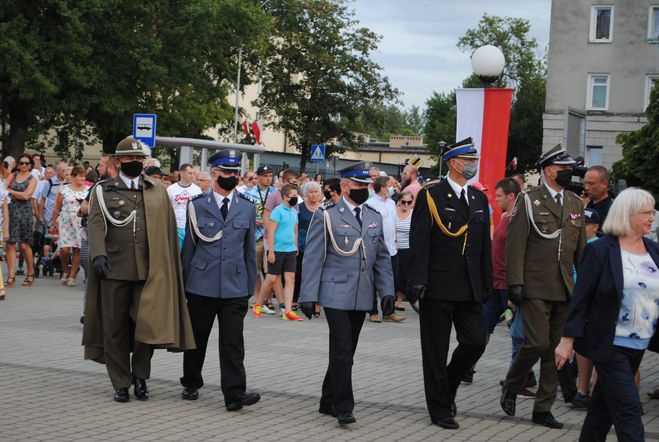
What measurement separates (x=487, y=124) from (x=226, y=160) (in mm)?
4737

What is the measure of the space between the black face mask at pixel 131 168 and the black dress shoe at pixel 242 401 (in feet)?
6.57

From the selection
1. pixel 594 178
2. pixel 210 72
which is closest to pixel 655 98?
pixel 594 178

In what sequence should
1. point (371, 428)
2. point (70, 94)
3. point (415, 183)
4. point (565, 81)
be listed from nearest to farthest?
point (371, 428) < point (415, 183) < point (70, 94) < point (565, 81)

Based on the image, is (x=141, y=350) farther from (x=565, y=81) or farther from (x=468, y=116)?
(x=565, y=81)

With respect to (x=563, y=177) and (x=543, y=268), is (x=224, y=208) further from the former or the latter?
(x=563, y=177)

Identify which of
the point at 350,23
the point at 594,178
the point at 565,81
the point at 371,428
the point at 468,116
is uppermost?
the point at 350,23

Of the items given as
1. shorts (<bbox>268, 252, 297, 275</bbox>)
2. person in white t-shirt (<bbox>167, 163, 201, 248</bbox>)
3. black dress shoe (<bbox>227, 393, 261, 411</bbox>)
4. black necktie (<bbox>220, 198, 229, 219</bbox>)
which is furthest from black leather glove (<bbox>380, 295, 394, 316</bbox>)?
shorts (<bbox>268, 252, 297, 275</bbox>)

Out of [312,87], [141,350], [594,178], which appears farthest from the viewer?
[312,87]

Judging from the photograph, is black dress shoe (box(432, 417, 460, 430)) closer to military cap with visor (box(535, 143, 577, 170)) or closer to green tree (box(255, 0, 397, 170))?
military cap with visor (box(535, 143, 577, 170))

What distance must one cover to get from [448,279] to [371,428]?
1.23 m

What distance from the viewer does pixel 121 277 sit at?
347 inches

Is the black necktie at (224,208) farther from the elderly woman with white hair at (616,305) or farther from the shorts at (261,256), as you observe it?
the shorts at (261,256)

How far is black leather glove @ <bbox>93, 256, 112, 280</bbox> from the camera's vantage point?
860cm

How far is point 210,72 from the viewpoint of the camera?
4931cm
